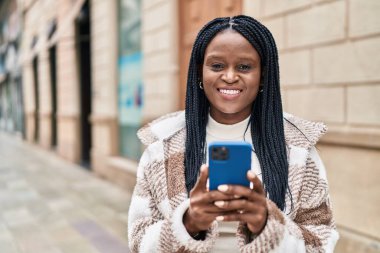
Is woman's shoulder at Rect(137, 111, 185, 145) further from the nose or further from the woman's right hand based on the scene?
the woman's right hand

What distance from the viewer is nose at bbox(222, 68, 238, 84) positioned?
140 centimetres

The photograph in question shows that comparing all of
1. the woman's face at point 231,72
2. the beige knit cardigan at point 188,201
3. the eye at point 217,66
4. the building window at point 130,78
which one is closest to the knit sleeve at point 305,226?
the beige knit cardigan at point 188,201

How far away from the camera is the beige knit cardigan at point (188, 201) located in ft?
4.17

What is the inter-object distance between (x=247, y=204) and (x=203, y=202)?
0.12m

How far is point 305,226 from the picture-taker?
1.41 metres

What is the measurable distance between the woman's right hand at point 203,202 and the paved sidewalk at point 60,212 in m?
3.62

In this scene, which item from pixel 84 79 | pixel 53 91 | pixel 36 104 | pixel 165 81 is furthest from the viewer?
pixel 36 104

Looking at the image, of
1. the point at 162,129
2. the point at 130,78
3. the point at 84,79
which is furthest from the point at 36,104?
the point at 162,129

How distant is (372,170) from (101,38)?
280 inches

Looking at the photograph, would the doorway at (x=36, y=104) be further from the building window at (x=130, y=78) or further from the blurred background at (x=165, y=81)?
the building window at (x=130, y=78)

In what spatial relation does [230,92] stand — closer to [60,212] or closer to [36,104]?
[60,212]

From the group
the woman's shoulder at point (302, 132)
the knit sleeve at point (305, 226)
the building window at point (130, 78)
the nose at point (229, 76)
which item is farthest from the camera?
the building window at point (130, 78)

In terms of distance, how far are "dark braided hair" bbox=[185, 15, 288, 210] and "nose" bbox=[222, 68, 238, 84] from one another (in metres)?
0.12

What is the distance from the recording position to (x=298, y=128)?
1.57 meters
